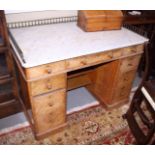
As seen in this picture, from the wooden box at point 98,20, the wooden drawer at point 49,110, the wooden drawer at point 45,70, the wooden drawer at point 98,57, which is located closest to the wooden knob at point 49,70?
the wooden drawer at point 45,70

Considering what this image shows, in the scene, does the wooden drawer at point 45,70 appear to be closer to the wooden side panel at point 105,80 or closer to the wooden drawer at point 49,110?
the wooden drawer at point 49,110

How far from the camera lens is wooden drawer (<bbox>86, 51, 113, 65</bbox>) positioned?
1.51m

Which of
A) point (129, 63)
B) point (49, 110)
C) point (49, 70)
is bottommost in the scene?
point (49, 110)

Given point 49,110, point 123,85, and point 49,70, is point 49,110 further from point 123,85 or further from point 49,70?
point 123,85

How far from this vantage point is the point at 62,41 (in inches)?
59.9

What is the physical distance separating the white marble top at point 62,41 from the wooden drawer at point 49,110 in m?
0.35

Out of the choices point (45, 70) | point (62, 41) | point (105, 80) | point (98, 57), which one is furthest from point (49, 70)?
point (105, 80)

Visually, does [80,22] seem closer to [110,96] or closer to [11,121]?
[110,96]

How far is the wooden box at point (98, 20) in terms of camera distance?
1.67 m

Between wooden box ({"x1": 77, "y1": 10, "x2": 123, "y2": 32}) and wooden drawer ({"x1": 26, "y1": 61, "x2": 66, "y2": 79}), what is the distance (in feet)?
1.83

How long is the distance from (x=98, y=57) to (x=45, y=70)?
20.0 inches

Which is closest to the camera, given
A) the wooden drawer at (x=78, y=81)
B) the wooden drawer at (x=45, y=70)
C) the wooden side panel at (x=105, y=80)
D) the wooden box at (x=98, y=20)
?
the wooden drawer at (x=45, y=70)
